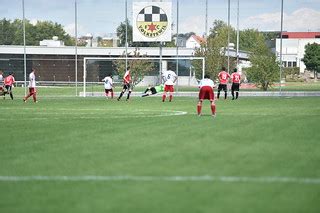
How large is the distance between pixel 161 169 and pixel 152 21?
124ft

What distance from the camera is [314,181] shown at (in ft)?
25.8

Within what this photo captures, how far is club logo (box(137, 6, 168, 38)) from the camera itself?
4556cm

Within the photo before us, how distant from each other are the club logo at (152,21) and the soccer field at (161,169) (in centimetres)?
3098

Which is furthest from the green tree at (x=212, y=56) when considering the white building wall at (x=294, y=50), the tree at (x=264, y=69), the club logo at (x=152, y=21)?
the white building wall at (x=294, y=50)

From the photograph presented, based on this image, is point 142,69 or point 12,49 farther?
point 12,49

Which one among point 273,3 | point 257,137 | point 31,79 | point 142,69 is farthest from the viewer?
point 142,69

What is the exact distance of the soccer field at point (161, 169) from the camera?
6707 millimetres

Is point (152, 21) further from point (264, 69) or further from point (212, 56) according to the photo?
point (212, 56)

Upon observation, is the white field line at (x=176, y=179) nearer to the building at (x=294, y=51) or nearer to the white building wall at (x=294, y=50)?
the building at (x=294, y=51)

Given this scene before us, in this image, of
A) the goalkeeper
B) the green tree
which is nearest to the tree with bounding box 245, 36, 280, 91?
the green tree

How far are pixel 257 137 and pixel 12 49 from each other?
59229mm

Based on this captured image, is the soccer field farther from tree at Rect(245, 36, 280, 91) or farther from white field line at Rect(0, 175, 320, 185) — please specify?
tree at Rect(245, 36, 280, 91)

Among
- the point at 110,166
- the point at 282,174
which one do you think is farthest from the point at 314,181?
the point at 110,166

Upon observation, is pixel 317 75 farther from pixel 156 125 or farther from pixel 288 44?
pixel 156 125
